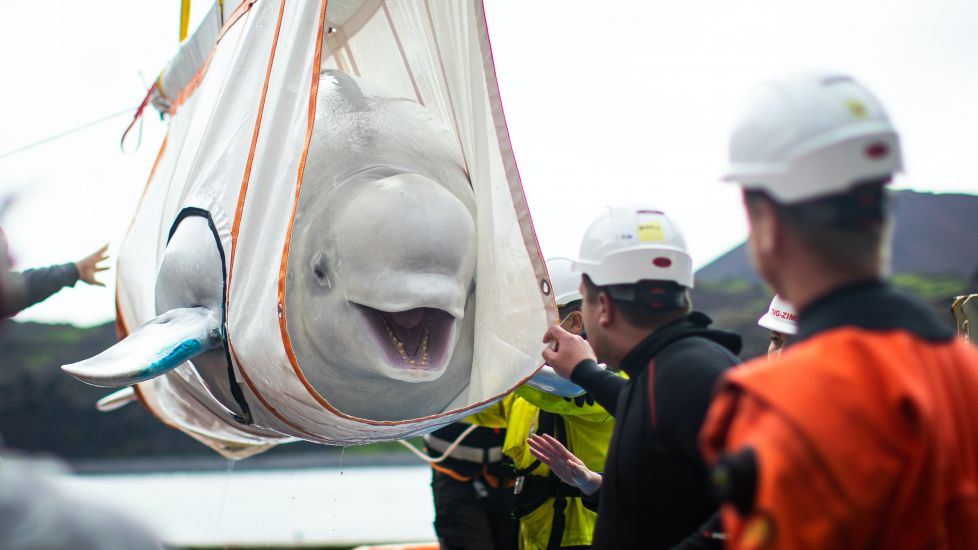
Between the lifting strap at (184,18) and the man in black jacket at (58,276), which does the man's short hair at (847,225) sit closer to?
the man in black jacket at (58,276)

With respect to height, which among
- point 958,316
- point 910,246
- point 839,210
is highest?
point 839,210

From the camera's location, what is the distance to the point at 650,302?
2385mm

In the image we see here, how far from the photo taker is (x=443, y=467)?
209 inches

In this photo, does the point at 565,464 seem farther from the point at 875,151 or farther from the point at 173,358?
the point at 875,151

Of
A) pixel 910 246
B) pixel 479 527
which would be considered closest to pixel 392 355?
pixel 479 527

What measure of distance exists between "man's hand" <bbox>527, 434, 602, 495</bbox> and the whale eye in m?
0.96

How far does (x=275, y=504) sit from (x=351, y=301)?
1216cm

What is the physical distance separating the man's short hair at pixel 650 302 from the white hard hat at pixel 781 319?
153 cm

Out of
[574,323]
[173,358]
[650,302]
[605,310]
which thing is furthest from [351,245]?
[650,302]

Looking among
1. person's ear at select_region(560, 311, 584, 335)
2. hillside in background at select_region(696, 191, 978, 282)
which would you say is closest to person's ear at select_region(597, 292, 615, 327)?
person's ear at select_region(560, 311, 584, 335)

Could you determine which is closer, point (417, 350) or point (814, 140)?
point (814, 140)

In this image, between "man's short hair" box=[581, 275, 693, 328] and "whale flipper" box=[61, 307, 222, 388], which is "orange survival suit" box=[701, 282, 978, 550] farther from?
"whale flipper" box=[61, 307, 222, 388]

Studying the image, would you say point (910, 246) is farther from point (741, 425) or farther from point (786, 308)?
point (741, 425)

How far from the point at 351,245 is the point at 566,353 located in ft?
3.38
